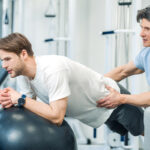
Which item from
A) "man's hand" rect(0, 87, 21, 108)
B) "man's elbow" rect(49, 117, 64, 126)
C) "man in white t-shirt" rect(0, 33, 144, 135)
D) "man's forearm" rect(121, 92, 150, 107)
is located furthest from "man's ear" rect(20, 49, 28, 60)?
"man's forearm" rect(121, 92, 150, 107)

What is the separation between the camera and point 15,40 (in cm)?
178

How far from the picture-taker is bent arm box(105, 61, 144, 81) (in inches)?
94.0

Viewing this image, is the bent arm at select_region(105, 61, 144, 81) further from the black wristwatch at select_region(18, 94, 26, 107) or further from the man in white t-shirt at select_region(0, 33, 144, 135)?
the black wristwatch at select_region(18, 94, 26, 107)

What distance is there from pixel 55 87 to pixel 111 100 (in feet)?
1.64

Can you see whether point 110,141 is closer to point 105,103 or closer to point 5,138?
point 105,103

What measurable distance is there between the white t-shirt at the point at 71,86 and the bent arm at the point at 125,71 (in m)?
0.27

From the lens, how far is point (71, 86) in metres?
1.89

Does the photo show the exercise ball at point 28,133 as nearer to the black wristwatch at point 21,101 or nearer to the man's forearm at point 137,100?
the black wristwatch at point 21,101

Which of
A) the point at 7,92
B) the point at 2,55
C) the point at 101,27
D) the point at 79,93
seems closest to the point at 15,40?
the point at 2,55

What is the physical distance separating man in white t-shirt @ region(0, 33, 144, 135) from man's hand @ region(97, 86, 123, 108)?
0.03 m

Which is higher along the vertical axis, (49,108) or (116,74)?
(116,74)

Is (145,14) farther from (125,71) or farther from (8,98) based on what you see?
(8,98)

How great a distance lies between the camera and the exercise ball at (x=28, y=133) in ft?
5.43

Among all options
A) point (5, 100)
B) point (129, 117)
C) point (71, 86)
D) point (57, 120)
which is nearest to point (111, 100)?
point (129, 117)
